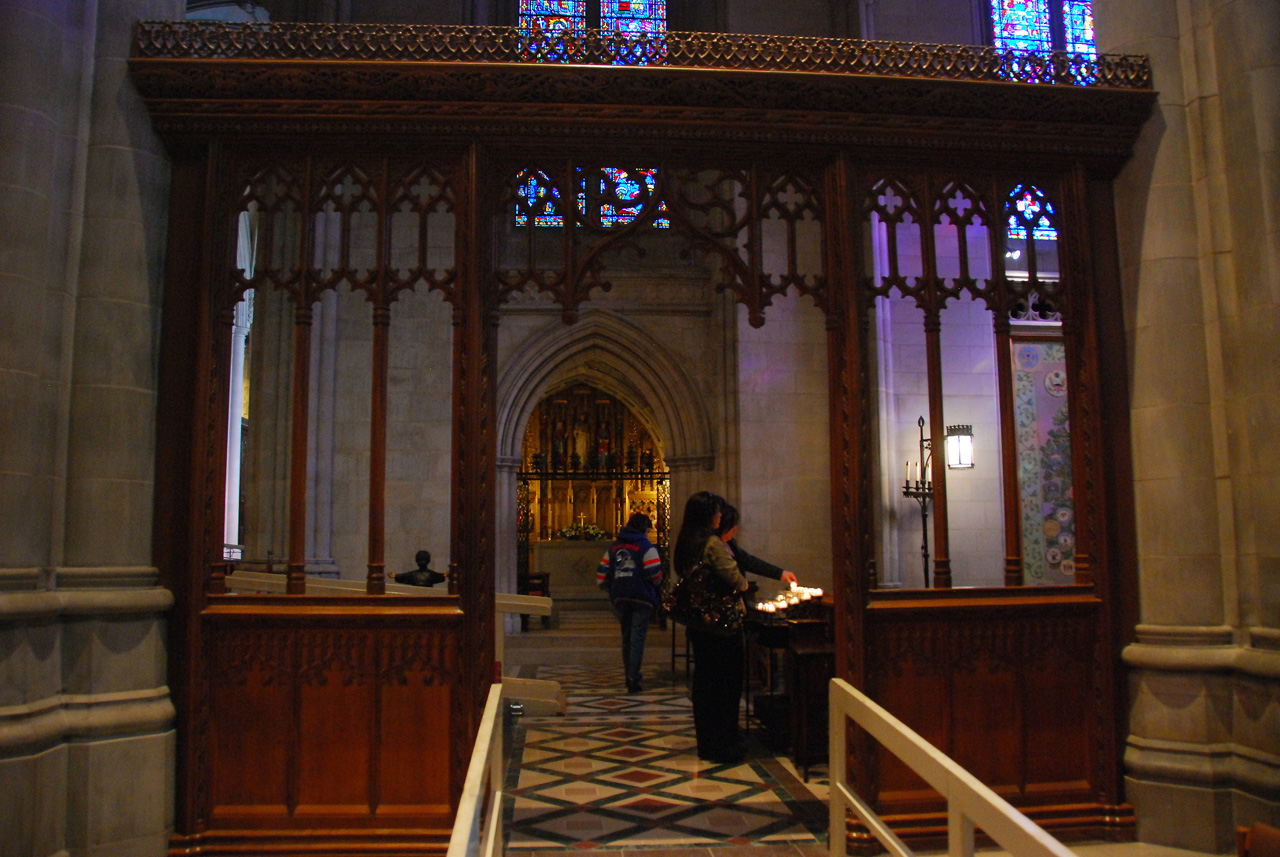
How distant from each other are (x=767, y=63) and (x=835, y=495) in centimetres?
203

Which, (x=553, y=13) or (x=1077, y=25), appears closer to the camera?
(x=1077, y=25)

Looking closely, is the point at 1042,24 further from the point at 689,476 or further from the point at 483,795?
the point at 483,795

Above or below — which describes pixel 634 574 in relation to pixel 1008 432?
below

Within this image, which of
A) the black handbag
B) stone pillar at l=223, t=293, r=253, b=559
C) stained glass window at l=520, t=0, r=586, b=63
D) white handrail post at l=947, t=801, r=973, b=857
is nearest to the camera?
white handrail post at l=947, t=801, r=973, b=857

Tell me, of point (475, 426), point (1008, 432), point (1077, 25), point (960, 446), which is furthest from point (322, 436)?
point (1077, 25)

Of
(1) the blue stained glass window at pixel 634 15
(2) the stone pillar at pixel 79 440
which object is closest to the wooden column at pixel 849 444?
(2) the stone pillar at pixel 79 440

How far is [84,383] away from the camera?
4.09 metres

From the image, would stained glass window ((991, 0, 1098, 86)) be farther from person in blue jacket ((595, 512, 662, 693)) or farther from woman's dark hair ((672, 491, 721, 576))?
woman's dark hair ((672, 491, 721, 576))

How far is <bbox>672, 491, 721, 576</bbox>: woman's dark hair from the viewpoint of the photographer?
5695 millimetres

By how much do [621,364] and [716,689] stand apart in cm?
734

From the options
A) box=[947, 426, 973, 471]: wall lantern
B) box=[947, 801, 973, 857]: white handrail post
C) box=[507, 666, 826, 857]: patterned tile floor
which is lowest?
box=[507, 666, 826, 857]: patterned tile floor

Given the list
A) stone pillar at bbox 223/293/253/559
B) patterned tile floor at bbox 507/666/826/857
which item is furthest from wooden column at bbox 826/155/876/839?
stone pillar at bbox 223/293/253/559

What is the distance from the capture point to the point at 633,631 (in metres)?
8.36

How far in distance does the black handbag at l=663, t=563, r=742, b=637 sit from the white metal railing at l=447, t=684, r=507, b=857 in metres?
2.47
